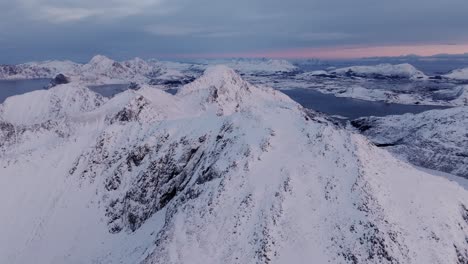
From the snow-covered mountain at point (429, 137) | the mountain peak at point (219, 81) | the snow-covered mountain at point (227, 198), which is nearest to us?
the snow-covered mountain at point (227, 198)

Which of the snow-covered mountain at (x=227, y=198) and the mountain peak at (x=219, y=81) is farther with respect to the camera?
the mountain peak at (x=219, y=81)

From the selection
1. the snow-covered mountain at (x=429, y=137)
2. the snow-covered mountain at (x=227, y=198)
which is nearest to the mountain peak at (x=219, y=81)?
the snow-covered mountain at (x=429, y=137)

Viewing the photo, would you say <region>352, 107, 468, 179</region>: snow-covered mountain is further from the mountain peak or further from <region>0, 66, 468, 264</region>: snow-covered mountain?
<region>0, 66, 468, 264</region>: snow-covered mountain

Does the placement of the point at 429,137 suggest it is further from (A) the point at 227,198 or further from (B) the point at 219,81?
(A) the point at 227,198

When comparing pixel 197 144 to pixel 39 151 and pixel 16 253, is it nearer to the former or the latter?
pixel 16 253

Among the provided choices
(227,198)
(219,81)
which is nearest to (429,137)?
(219,81)

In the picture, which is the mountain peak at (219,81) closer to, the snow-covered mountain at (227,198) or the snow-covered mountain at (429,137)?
the snow-covered mountain at (429,137)

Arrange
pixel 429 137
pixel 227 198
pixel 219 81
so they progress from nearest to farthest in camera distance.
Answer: pixel 227 198 < pixel 429 137 < pixel 219 81
